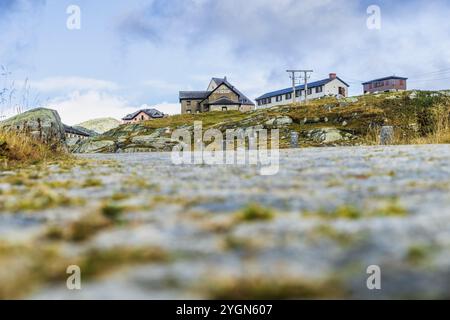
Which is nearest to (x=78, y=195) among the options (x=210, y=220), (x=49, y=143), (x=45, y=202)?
(x=45, y=202)

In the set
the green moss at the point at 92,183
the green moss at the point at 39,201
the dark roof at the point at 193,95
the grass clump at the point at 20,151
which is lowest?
the green moss at the point at 39,201

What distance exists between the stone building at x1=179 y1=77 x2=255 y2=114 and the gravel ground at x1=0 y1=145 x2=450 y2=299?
7713cm

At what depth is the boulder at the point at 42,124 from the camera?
12744 millimetres

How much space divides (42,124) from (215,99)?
226 ft

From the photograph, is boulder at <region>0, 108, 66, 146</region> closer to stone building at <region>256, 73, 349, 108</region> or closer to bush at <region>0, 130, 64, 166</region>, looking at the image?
bush at <region>0, 130, 64, 166</region>

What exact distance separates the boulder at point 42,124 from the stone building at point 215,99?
2557 inches

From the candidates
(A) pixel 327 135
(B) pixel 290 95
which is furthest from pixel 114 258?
(B) pixel 290 95

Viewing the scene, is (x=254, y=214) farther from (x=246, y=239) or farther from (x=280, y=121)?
(x=280, y=121)

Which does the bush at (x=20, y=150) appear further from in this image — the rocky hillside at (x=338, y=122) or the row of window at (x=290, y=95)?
the row of window at (x=290, y=95)

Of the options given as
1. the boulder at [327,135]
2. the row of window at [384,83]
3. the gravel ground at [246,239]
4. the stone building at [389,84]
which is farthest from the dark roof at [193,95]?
the gravel ground at [246,239]

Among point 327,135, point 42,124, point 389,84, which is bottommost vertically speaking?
point 327,135

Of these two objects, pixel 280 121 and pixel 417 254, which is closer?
pixel 417 254

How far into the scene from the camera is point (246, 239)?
2.39 m

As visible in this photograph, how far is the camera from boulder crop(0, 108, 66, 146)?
12744 mm
